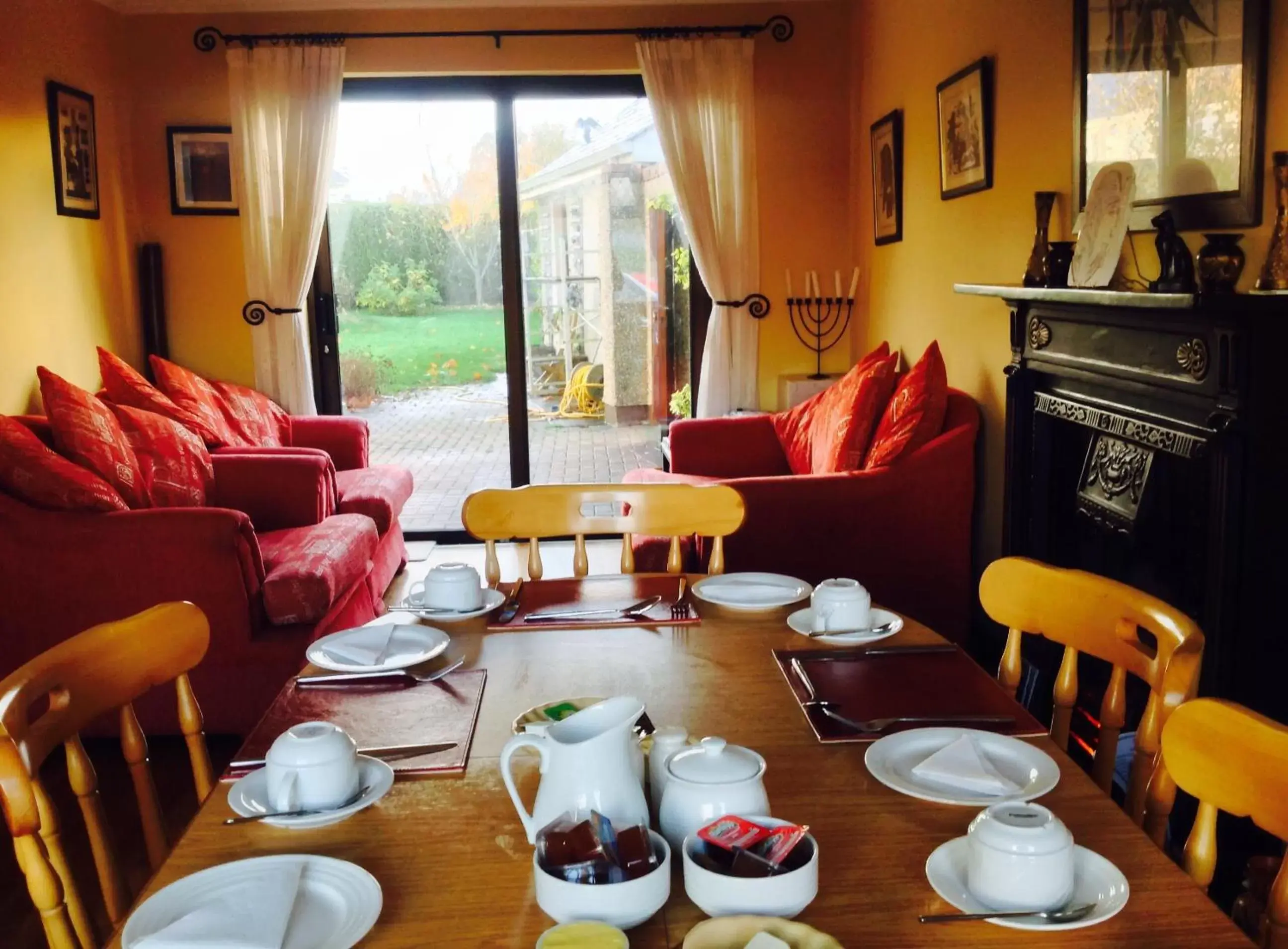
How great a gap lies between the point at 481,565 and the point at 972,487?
2.54 metres

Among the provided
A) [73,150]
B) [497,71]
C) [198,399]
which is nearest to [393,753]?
[198,399]

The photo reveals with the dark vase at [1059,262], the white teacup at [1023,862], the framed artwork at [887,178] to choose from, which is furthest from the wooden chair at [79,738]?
the framed artwork at [887,178]

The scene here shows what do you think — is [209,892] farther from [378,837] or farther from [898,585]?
[898,585]

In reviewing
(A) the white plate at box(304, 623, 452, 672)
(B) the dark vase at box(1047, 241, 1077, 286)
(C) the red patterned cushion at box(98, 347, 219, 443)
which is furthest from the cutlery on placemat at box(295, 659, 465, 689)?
(C) the red patterned cushion at box(98, 347, 219, 443)

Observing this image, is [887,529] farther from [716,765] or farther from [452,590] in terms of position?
[716,765]

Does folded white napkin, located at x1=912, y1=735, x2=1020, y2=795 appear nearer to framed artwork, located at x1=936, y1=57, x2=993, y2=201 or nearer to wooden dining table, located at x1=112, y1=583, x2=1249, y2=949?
wooden dining table, located at x1=112, y1=583, x2=1249, y2=949

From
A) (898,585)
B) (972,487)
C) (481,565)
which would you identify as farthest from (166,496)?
(972,487)

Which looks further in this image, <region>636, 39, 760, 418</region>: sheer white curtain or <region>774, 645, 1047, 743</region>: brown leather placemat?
<region>636, 39, 760, 418</region>: sheer white curtain

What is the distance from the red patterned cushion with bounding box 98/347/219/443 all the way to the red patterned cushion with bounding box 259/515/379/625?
772 mm

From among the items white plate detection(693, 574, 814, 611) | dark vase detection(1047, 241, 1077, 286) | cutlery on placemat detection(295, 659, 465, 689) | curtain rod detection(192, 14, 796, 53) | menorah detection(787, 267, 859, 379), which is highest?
curtain rod detection(192, 14, 796, 53)

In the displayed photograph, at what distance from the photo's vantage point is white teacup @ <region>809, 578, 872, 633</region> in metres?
1.72

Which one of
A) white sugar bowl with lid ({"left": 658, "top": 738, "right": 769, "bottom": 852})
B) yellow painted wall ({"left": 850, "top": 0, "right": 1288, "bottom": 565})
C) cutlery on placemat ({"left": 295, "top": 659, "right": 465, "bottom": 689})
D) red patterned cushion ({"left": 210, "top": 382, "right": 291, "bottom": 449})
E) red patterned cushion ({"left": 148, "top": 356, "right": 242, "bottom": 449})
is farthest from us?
red patterned cushion ({"left": 210, "top": 382, "right": 291, "bottom": 449})

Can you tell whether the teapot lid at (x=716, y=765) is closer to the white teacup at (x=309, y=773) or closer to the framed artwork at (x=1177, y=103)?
the white teacup at (x=309, y=773)

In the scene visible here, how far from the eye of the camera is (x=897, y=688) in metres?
1.52
